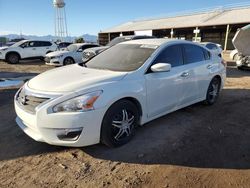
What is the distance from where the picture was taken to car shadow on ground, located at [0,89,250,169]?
12.1ft

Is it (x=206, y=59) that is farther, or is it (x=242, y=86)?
(x=242, y=86)

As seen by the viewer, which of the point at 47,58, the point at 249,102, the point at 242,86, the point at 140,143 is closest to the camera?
the point at 140,143

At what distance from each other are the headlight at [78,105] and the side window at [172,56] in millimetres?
1554

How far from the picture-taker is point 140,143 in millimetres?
4141

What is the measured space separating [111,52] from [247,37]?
9.95 m

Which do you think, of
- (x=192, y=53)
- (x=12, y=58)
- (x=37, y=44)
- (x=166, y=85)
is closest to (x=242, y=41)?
(x=192, y=53)

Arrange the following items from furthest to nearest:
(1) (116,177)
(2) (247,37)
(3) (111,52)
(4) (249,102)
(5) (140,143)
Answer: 1. (2) (247,37)
2. (4) (249,102)
3. (3) (111,52)
4. (5) (140,143)
5. (1) (116,177)

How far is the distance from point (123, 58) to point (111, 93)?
1.30 metres

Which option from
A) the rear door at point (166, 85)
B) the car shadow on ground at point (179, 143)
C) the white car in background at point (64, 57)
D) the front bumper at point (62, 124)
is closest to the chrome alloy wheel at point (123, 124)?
the car shadow on ground at point (179, 143)

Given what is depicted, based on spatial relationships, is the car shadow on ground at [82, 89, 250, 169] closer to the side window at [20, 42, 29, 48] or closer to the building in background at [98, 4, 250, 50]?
the side window at [20, 42, 29, 48]

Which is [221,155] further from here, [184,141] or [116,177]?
[116,177]

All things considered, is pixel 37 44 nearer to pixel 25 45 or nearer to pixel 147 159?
pixel 25 45

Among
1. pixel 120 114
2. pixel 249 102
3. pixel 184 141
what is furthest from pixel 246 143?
pixel 249 102

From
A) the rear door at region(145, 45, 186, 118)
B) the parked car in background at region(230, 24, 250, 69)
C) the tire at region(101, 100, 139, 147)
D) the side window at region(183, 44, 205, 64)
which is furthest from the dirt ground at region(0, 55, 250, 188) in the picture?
the parked car in background at region(230, 24, 250, 69)
